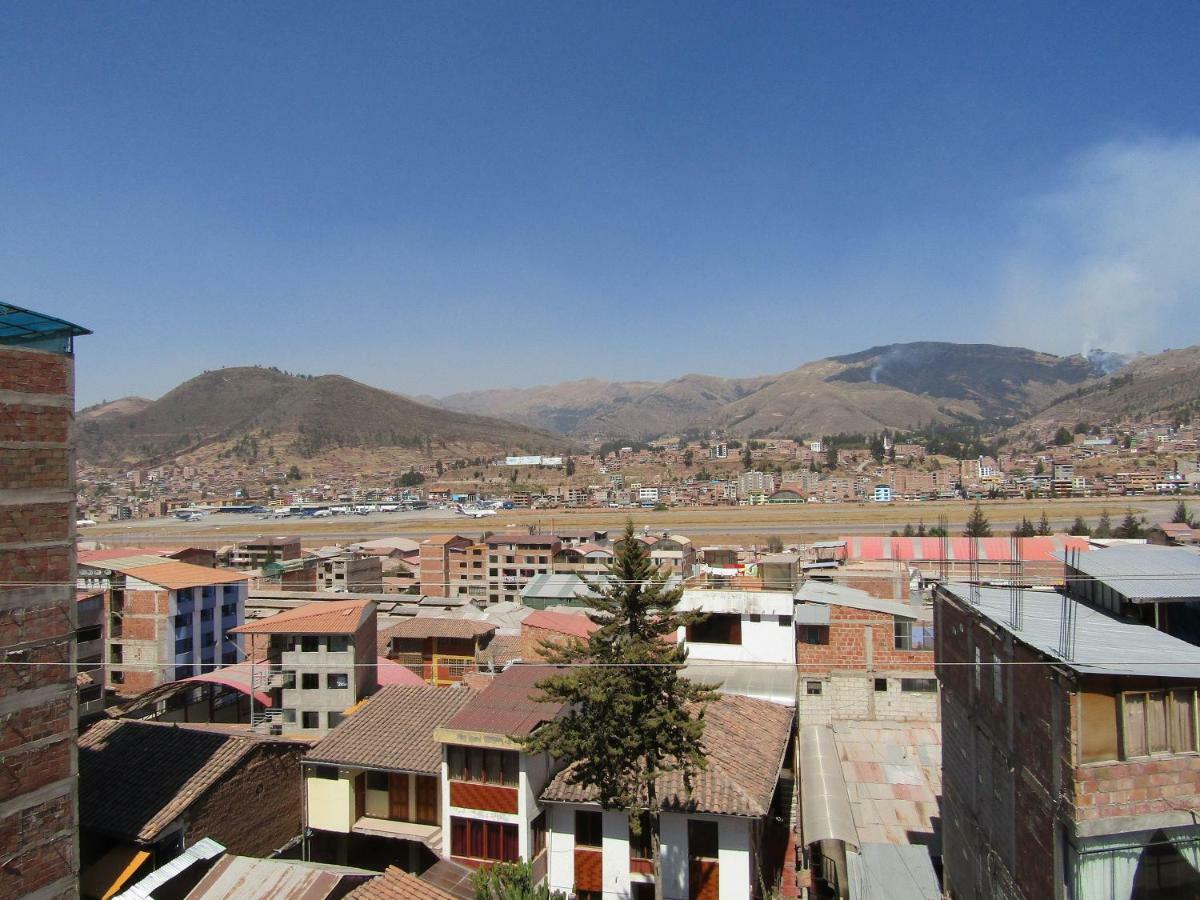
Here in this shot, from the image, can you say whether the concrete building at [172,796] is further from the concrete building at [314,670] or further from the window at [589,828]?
the window at [589,828]

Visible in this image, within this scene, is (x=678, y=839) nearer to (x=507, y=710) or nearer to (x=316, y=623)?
(x=507, y=710)

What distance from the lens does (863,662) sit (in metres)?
19.2

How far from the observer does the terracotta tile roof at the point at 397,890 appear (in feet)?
32.3

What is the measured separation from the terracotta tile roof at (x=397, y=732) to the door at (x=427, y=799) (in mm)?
408

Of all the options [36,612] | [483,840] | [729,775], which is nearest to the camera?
[36,612]

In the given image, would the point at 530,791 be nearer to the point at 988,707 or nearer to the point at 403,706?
the point at 403,706

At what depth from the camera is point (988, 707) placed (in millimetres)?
9078

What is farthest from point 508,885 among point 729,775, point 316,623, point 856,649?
point 856,649

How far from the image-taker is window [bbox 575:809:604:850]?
1121 cm

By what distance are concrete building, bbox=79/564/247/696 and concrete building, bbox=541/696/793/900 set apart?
73.6 ft

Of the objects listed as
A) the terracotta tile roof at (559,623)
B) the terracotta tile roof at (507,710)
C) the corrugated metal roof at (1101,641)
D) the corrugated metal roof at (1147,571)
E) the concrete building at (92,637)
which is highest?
the corrugated metal roof at (1147,571)

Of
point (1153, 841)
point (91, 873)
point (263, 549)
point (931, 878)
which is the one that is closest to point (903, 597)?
point (931, 878)

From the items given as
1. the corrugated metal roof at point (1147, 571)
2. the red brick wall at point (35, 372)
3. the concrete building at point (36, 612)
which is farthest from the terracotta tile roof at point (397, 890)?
the corrugated metal roof at point (1147, 571)

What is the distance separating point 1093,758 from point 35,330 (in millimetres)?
13771
